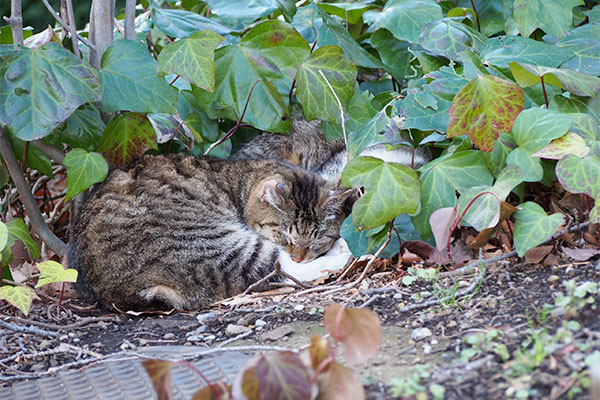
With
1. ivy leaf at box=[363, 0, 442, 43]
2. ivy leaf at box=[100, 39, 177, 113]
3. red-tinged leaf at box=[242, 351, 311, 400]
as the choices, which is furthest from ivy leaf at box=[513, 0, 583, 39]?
red-tinged leaf at box=[242, 351, 311, 400]

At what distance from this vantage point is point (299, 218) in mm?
2846

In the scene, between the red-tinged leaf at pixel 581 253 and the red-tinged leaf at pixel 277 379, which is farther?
the red-tinged leaf at pixel 581 253

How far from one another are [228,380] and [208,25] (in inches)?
74.0

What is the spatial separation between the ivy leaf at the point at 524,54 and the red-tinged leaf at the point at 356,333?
135 cm

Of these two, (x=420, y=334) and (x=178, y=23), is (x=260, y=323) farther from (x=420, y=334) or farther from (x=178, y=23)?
(x=178, y=23)

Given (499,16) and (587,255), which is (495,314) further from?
(499,16)

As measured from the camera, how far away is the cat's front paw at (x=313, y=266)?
258 centimetres

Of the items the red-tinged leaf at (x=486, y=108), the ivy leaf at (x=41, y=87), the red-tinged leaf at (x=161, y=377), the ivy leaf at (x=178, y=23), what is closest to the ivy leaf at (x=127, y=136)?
the ivy leaf at (x=41, y=87)

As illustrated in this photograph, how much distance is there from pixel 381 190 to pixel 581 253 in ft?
1.96

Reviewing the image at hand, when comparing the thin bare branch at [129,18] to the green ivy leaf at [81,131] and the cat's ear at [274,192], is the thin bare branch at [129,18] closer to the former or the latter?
the green ivy leaf at [81,131]

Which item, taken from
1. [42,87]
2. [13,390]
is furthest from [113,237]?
[13,390]

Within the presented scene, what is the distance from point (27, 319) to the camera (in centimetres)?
217

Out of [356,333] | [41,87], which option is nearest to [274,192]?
[41,87]

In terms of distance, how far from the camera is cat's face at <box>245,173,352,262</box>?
2.82m
